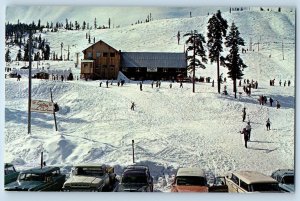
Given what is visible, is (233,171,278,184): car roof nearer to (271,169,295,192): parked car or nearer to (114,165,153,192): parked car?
(271,169,295,192): parked car

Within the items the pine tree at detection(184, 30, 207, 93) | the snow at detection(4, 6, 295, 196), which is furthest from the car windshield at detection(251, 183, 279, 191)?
the pine tree at detection(184, 30, 207, 93)

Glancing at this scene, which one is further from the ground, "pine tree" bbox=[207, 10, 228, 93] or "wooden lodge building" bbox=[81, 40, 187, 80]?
"pine tree" bbox=[207, 10, 228, 93]

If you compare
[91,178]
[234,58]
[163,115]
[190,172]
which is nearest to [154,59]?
[163,115]

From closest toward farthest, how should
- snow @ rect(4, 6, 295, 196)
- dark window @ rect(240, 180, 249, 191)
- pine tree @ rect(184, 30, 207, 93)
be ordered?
dark window @ rect(240, 180, 249, 191) < snow @ rect(4, 6, 295, 196) < pine tree @ rect(184, 30, 207, 93)

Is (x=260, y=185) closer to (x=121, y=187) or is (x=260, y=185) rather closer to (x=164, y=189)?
(x=164, y=189)

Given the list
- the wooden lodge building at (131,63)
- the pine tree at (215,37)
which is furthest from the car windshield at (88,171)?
the pine tree at (215,37)

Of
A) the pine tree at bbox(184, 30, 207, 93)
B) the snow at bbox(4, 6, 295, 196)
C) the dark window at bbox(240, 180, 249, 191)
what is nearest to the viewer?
the dark window at bbox(240, 180, 249, 191)
